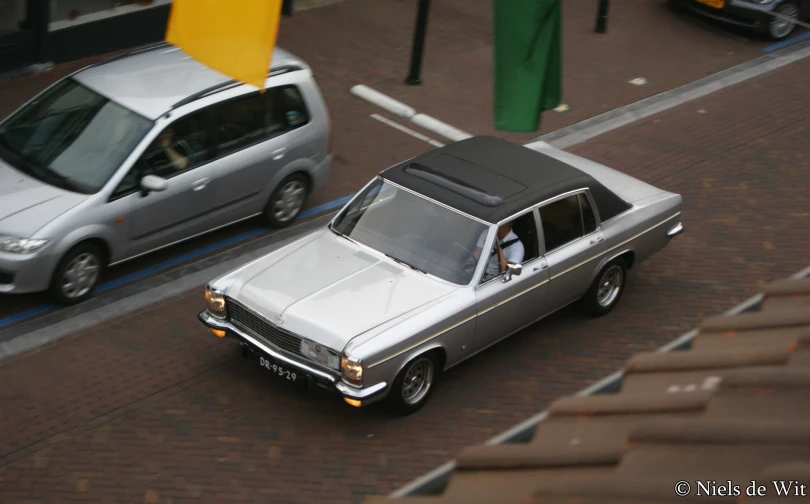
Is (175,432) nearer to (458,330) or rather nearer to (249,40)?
(458,330)

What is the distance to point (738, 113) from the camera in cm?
1575

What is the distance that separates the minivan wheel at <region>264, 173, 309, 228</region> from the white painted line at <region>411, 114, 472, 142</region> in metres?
3.17

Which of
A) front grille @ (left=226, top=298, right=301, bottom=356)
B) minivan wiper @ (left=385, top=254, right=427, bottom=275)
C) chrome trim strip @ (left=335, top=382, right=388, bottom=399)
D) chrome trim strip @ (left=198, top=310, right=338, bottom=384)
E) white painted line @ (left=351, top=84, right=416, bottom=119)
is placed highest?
minivan wiper @ (left=385, top=254, right=427, bottom=275)

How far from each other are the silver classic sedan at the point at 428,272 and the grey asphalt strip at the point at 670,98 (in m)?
4.61

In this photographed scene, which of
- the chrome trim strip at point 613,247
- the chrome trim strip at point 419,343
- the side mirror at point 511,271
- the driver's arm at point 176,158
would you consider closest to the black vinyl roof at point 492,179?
the chrome trim strip at point 613,247

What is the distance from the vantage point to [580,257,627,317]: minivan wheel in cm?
997

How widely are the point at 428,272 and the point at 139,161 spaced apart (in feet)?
10.5

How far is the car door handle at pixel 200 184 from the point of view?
34.3 ft

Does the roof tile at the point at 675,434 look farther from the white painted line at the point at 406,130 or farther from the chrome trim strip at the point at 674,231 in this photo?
the white painted line at the point at 406,130

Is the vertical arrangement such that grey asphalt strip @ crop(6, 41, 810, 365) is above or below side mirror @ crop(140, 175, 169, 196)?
below

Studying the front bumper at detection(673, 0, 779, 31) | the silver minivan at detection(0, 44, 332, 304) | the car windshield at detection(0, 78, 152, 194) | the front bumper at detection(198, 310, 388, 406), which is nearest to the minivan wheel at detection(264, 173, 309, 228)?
the silver minivan at detection(0, 44, 332, 304)

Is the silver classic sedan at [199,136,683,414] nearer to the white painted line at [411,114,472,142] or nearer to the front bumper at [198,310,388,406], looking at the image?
the front bumper at [198,310,388,406]

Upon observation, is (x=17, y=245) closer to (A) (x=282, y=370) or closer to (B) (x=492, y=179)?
(A) (x=282, y=370)

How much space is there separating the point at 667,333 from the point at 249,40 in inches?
205
